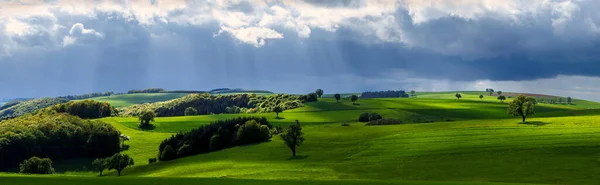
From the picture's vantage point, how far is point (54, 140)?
Result: 132000 millimetres

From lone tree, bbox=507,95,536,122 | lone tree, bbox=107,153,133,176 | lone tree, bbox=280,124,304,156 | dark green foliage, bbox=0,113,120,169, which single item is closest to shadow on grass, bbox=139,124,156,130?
dark green foliage, bbox=0,113,120,169

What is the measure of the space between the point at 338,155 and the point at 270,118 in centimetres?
8838

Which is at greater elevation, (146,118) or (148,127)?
(146,118)

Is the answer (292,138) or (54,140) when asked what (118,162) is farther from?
(54,140)

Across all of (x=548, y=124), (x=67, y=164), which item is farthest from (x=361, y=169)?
(x=67, y=164)

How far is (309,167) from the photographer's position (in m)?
75.1

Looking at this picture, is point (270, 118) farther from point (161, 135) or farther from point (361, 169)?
point (361, 169)

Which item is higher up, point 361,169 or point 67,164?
point 361,169

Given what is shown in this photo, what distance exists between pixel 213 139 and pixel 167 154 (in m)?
12.8

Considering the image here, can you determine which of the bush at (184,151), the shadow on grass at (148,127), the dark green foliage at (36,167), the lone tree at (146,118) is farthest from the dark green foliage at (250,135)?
the lone tree at (146,118)

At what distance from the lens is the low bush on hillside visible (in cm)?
11625

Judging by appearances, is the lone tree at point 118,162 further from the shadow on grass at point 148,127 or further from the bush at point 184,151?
the shadow on grass at point 148,127

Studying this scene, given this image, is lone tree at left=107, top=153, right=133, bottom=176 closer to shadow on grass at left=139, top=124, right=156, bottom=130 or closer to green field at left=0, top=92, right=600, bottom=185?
green field at left=0, top=92, right=600, bottom=185

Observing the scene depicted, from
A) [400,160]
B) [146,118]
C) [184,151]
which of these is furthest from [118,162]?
[146,118]
